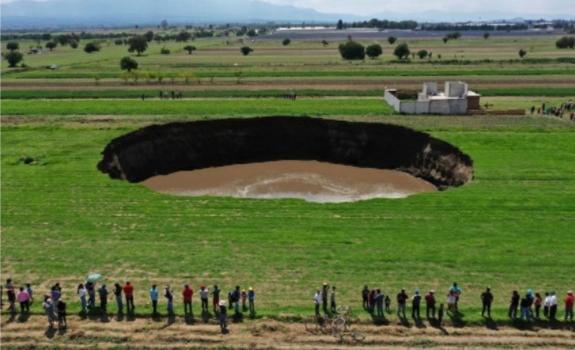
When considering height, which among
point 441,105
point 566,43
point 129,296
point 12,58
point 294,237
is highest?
point 566,43

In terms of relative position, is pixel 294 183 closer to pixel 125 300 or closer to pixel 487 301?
pixel 125 300

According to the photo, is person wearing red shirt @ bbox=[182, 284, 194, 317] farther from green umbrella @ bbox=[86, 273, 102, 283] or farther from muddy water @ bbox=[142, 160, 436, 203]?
muddy water @ bbox=[142, 160, 436, 203]

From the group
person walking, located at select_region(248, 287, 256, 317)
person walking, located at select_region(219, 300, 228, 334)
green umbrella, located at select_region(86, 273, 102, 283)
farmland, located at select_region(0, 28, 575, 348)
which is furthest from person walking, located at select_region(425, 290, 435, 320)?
green umbrella, located at select_region(86, 273, 102, 283)

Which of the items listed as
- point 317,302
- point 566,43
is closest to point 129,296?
point 317,302

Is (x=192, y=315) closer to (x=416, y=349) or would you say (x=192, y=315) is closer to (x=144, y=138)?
(x=416, y=349)

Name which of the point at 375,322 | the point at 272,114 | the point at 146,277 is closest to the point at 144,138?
the point at 272,114

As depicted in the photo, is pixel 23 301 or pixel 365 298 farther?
pixel 365 298
